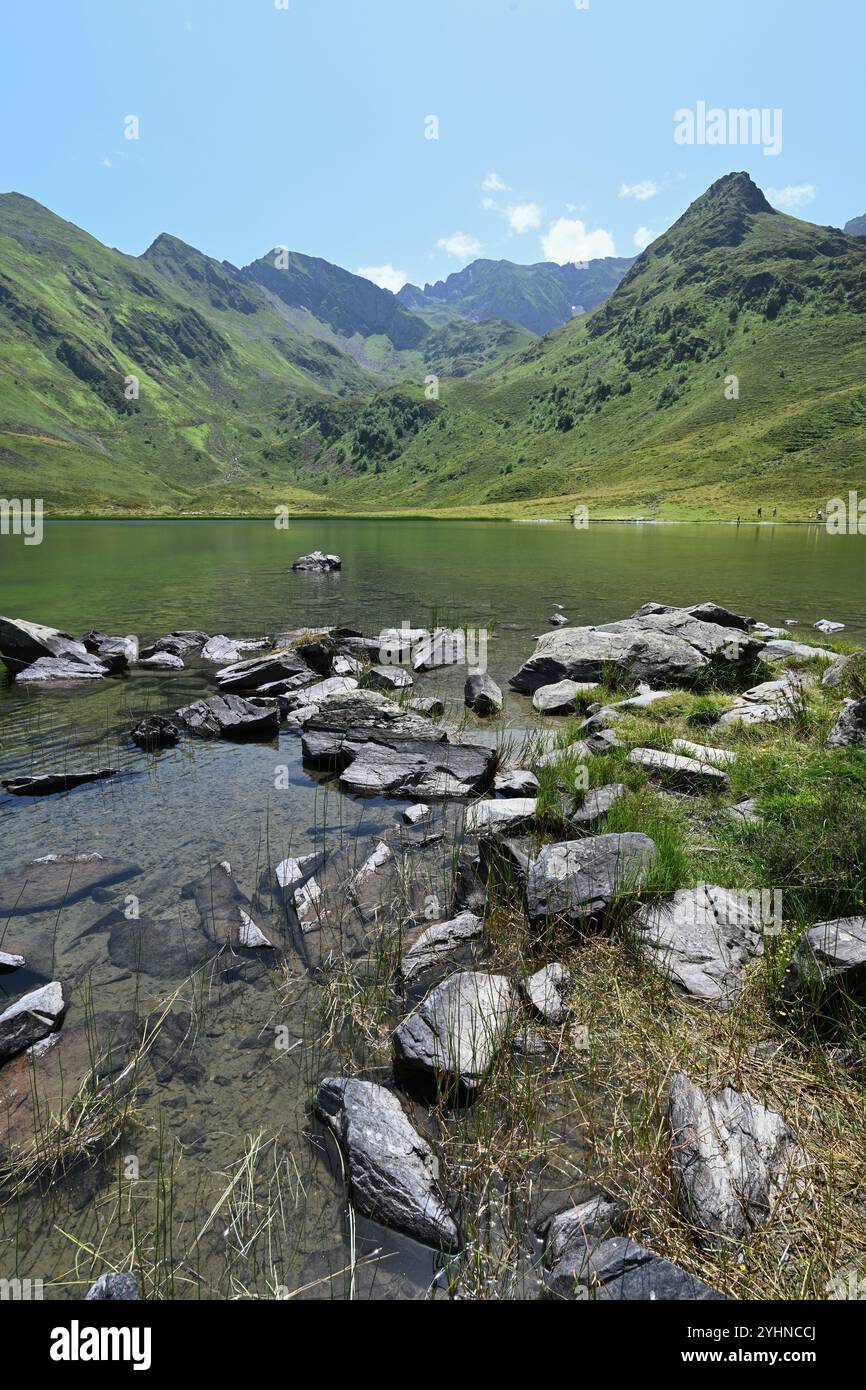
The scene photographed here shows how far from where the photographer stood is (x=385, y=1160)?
4453 mm

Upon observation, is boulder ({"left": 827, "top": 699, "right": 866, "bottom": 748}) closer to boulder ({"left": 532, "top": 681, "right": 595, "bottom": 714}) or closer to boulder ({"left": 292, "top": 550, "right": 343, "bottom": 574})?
boulder ({"left": 532, "top": 681, "right": 595, "bottom": 714})

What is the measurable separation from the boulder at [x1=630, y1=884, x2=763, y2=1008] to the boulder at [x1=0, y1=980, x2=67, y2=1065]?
5788 millimetres

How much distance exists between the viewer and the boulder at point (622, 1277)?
3.38 m

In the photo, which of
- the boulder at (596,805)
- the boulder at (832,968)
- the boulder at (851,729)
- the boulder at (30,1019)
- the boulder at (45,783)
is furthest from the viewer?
the boulder at (45,783)

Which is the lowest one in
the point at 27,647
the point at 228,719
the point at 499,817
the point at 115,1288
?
the point at 115,1288

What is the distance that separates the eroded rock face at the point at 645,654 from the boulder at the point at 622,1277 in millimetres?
15073

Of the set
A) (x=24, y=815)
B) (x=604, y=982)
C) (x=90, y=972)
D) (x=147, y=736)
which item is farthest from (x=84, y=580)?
(x=604, y=982)

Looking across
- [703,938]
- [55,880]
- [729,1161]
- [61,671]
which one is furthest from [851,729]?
[61,671]

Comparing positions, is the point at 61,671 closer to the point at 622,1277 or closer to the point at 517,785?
the point at 517,785

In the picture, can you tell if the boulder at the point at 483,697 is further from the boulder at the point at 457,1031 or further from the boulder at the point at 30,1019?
the boulder at the point at 30,1019

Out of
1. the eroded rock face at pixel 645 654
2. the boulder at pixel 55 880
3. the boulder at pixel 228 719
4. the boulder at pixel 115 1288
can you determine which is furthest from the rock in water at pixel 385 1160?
the eroded rock face at pixel 645 654

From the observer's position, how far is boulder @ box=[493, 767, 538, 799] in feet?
36.0

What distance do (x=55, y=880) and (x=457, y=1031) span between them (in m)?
6.21
